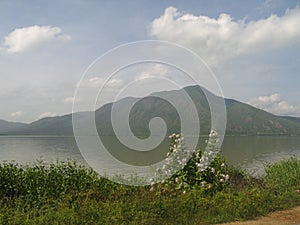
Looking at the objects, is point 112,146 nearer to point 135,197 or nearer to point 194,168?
point 135,197

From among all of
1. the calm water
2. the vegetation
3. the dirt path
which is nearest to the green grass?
the vegetation

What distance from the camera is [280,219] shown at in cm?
718

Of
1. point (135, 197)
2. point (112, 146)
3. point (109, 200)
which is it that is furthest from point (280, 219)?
point (112, 146)

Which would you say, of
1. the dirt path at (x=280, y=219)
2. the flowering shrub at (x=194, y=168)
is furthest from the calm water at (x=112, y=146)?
the dirt path at (x=280, y=219)

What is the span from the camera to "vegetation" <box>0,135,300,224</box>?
6.70 meters

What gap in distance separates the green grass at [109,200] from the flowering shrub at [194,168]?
0.23 meters

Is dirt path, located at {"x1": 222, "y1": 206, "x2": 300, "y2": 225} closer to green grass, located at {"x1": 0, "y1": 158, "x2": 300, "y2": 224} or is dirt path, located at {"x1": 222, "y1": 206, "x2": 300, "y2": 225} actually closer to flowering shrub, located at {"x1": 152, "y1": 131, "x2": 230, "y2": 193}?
green grass, located at {"x1": 0, "y1": 158, "x2": 300, "y2": 224}

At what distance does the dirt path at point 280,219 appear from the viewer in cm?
688

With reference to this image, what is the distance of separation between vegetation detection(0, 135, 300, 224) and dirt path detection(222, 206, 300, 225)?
20 cm

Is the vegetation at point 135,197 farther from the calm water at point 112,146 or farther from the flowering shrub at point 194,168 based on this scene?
the calm water at point 112,146

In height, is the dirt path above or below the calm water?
below

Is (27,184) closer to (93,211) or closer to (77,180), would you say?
(77,180)

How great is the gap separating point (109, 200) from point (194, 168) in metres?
2.32

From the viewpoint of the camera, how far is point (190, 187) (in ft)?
29.4
